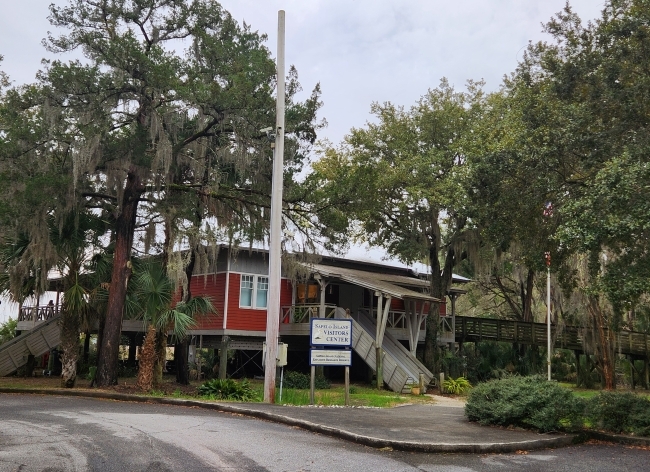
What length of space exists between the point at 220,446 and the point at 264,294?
715 inches

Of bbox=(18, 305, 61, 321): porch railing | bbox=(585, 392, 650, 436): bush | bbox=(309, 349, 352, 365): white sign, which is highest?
bbox=(18, 305, 61, 321): porch railing

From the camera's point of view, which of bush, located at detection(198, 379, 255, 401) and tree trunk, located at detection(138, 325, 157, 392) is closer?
bush, located at detection(198, 379, 255, 401)

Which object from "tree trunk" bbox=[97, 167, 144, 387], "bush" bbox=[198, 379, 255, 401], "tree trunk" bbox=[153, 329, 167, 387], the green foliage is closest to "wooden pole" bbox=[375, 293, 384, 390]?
"bush" bbox=[198, 379, 255, 401]

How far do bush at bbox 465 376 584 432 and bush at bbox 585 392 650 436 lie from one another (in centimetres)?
35

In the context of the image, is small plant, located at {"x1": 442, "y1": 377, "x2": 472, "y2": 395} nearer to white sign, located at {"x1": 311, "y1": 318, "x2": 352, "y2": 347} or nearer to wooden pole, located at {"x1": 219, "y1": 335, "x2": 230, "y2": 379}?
→ wooden pole, located at {"x1": 219, "y1": 335, "x2": 230, "y2": 379}

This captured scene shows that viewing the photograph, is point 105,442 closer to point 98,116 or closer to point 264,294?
point 98,116

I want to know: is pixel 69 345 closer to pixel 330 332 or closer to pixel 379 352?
A: pixel 330 332

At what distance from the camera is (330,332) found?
15852mm

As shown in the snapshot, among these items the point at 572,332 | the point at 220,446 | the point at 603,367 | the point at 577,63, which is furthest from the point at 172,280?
the point at 572,332

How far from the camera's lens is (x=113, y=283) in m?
19.7

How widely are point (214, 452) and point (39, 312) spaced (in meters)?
25.4

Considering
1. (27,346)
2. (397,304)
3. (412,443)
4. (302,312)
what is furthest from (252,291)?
(412,443)

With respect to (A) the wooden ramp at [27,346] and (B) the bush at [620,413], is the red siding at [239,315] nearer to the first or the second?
(A) the wooden ramp at [27,346]

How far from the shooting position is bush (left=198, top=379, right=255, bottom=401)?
663 inches
